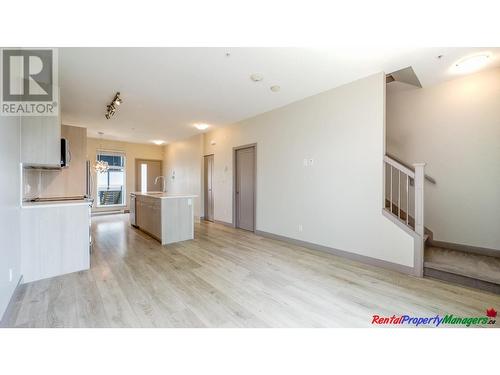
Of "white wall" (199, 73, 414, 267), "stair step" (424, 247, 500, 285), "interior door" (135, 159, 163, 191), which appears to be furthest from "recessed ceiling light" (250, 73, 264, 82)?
"interior door" (135, 159, 163, 191)

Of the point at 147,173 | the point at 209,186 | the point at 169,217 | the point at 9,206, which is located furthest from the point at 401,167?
the point at 147,173

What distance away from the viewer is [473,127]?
3.25 meters

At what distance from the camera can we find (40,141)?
2.98 meters

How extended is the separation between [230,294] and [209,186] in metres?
4.89

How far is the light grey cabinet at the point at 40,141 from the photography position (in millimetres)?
2895

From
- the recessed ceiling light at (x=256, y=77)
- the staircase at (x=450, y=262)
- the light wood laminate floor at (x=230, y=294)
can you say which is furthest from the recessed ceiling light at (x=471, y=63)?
the light wood laminate floor at (x=230, y=294)

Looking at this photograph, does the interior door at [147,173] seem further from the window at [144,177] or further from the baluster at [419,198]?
the baluster at [419,198]

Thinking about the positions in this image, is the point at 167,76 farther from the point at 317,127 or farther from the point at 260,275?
the point at 260,275

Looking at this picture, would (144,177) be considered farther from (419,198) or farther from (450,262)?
(450,262)

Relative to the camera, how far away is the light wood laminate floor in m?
1.90

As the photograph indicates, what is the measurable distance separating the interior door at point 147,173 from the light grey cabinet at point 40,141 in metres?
6.12
